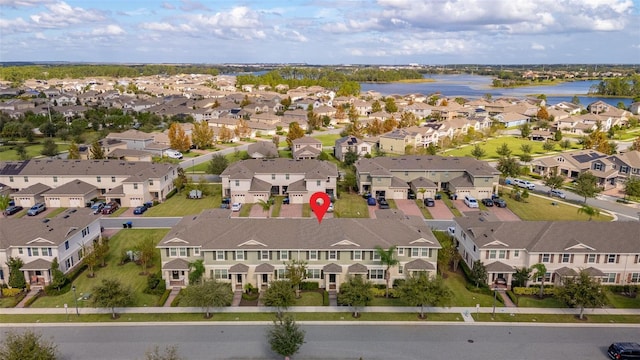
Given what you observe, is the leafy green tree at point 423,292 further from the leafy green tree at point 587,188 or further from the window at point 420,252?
the leafy green tree at point 587,188

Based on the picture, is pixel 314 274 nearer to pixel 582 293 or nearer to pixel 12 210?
pixel 582 293

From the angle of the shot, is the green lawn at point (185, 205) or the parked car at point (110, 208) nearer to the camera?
the parked car at point (110, 208)

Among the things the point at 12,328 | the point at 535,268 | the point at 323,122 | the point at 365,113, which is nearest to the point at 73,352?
the point at 12,328

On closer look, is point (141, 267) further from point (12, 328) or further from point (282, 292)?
point (282, 292)

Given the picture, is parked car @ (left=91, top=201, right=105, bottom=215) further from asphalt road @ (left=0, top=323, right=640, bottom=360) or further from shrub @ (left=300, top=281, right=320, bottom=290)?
shrub @ (left=300, top=281, right=320, bottom=290)

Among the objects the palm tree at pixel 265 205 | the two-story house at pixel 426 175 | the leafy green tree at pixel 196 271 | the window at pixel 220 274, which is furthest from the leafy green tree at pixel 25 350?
the two-story house at pixel 426 175

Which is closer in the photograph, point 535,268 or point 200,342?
point 200,342
